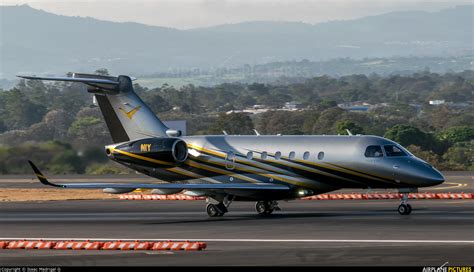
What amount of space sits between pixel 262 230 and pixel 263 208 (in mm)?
6883

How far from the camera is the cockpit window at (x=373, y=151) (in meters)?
39.1

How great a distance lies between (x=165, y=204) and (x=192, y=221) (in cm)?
1111

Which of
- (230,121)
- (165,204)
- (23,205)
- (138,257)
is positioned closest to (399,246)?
(138,257)

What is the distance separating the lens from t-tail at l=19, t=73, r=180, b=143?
4278 centimetres

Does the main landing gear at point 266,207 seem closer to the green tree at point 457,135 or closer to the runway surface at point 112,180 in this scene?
the runway surface at point 112,180

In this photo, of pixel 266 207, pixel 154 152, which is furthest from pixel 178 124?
pixel 266 207

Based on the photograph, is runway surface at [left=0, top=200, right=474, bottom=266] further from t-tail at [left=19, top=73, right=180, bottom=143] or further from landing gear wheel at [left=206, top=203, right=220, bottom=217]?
t-tail at [left=19, top=73, right=180, bottom=143]

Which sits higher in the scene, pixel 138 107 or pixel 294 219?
pixel 138 107

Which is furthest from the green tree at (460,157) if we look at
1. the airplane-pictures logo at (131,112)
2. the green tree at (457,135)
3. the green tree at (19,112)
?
the green tree at (19,112)

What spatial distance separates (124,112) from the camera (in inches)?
1692

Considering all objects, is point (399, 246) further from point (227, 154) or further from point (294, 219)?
point (227, 154)

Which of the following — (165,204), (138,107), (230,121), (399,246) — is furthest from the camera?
(230,121)

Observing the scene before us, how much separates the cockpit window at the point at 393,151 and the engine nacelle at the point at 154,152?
7.86m

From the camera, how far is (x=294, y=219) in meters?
38.7
